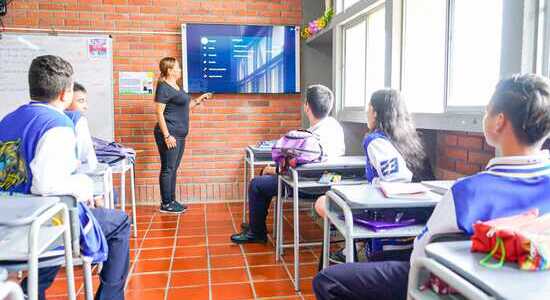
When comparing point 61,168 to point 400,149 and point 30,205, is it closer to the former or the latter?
point 30,205

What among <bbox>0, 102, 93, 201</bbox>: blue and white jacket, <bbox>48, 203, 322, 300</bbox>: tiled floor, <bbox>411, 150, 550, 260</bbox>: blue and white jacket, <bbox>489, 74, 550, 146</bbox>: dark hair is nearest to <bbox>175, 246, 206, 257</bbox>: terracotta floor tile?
<bbox>48, 203, 322, 300</bbox>: tiled floor

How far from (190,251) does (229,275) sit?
1.94 feet

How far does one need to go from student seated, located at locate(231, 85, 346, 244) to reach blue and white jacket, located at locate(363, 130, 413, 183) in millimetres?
653

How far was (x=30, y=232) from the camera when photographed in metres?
1.23

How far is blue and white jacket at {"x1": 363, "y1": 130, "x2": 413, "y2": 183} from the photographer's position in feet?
6.88

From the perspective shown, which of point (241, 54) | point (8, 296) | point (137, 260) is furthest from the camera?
point (241, 54)

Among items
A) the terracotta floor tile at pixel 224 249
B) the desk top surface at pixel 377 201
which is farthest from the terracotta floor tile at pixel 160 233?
the desk top surface at pixel 377 201

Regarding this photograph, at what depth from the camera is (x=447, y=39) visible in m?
2.39

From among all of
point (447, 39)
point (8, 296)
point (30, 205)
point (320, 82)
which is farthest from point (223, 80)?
point (8, 296)

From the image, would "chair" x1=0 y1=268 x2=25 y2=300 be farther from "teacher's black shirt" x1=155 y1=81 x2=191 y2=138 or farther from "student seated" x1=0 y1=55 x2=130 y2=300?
"teacher's black shirt" x1=155 y1=81 x2=191 y2=138

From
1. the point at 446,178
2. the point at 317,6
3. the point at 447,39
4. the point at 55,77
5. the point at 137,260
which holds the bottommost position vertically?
the point at 137,260

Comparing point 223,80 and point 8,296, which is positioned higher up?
point 223,80

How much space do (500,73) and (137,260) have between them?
2.55 m

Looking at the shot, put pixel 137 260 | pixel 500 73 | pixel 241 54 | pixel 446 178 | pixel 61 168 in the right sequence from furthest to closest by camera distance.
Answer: pixel 241 54, pixel 137 260, pixel 446 178, pixel 500 73, pixel 61 168
